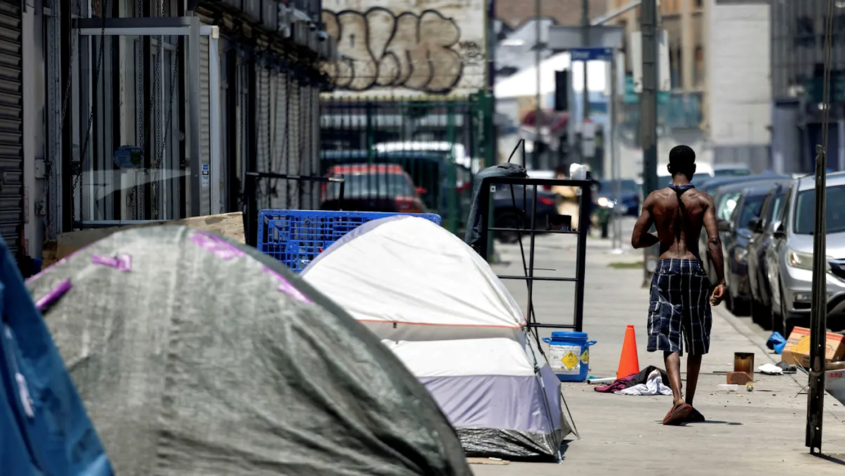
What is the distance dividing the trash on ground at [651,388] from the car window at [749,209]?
8.38 m

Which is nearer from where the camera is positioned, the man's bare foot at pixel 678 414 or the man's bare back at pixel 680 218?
the man's bare foot at pixel 678 414

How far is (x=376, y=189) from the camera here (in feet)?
81.5

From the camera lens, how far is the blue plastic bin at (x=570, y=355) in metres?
11.0

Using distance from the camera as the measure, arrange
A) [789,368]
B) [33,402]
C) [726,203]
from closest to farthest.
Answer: [33,402] → [789,368] → [726,203]

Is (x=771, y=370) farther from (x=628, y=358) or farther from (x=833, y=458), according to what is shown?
(x=833, y=458)

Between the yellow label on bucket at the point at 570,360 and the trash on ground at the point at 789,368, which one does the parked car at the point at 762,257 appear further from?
the yellow label on bucket at the point at 570,360

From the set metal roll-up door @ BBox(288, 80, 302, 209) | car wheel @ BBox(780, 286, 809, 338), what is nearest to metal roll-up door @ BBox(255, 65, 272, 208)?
metal roll-up door @ BBox(288, 80, 302, 209)

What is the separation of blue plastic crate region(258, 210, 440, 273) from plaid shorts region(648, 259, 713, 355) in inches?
68.9

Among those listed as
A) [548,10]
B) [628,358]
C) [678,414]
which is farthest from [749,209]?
[548,10]

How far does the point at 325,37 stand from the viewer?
2389 cm

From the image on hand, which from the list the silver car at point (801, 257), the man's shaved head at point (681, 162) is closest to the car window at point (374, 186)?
the silver car at point (801, 257)

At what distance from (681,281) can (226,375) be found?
15.2ft

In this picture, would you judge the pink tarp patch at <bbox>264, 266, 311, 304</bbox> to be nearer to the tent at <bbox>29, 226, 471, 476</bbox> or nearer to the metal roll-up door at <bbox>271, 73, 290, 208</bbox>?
the tent at <bbox>29, 226, 471, 476</bbox>

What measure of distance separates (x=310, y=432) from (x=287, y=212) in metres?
5.19
